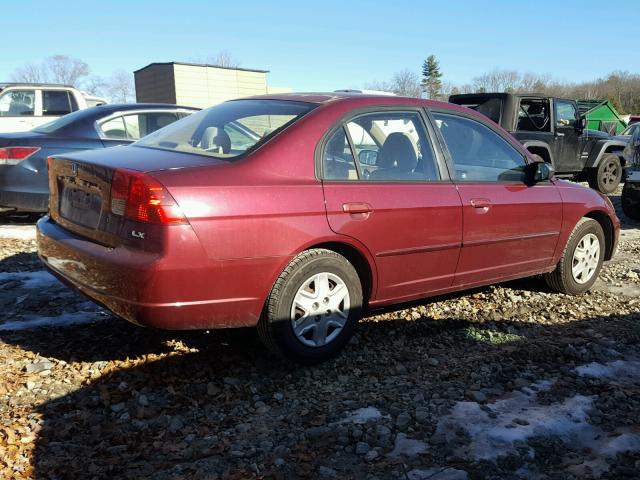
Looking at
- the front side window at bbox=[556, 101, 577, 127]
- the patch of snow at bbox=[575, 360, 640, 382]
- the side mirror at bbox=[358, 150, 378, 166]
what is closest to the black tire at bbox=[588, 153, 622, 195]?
the front side window at bbox=[556, 101, 577, 127]

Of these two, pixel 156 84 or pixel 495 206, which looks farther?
pixel 156 84

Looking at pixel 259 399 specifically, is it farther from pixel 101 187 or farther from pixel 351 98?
pixel 351 98

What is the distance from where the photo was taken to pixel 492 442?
2635 mm

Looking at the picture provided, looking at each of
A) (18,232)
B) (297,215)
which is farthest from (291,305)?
(18,232)

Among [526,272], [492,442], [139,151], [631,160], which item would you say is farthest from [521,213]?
[631,160]

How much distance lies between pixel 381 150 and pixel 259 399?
1801mm

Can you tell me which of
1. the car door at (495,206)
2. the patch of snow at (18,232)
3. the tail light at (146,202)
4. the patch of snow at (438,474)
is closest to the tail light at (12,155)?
the patch of snow at (18,232)

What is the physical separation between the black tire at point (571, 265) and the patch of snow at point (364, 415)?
9.01 feet

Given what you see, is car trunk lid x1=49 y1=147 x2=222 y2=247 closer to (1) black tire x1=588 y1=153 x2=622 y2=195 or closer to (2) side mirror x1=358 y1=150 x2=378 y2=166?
(2) side mirror x1=358 y1=150 x2=378 y2=166

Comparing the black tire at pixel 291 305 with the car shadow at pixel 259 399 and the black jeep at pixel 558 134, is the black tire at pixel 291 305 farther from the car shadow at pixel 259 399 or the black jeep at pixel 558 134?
the black jeep at pixel 558 134

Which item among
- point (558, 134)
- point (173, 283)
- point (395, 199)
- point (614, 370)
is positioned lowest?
point (614, 370)

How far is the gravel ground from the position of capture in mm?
2488

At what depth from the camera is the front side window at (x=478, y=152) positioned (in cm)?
414

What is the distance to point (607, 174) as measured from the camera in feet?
39.9
